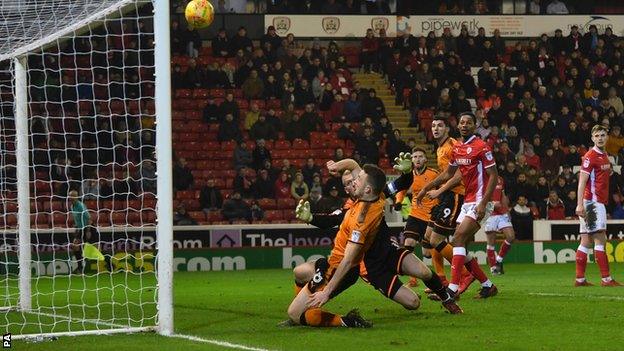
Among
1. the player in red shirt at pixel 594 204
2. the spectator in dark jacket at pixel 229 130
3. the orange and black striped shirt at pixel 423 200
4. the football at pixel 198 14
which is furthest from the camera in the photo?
the spectator in dark jacket at pixel 229 130

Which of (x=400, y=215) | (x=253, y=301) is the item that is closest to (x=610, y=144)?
(x=400, y=215)

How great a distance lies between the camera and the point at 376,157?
86.8 ft

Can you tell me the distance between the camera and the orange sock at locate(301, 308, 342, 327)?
10430 mm

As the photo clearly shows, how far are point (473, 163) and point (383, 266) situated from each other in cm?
275

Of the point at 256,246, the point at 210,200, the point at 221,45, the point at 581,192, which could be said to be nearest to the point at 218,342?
the point at 581,192

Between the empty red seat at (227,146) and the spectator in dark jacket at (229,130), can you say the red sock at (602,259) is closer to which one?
the spectator in dark jacket at (229,130)

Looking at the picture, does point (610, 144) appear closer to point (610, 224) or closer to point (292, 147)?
point (610, 224)

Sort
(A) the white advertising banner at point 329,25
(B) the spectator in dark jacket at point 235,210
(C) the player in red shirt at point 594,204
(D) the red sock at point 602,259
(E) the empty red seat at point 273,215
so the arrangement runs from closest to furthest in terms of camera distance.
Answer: (C) the player in red shirt at point 594,204 < (D) the red sock at point 602,259 < (B) the spectator in dark jacket at point 235,210 < (E) the empty red seat at point 273,215 < (A) the white advertising banner at point 329,25

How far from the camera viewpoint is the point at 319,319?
34.3 ft

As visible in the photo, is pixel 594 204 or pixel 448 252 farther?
pixel 594 204

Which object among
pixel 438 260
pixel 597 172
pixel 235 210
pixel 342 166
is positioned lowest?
pixel 235 210

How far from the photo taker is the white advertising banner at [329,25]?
32312 millimetres

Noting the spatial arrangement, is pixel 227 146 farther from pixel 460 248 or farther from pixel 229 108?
pixel 460 248

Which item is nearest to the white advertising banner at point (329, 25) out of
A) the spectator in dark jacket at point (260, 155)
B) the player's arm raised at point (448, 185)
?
the spectator in dark jacket at point (260, 155)
